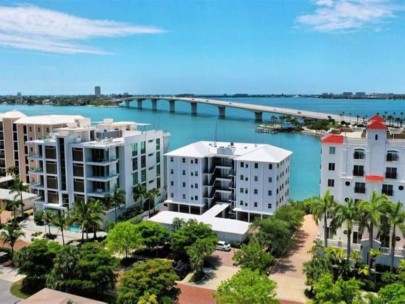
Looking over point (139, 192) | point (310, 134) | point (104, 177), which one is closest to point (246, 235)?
point (139, 192)

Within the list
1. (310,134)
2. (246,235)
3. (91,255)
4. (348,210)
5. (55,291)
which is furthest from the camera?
(310,134)

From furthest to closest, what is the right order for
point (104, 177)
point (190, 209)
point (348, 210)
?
1. point (190, 209)
2. point (104, 177)
3. point (348, 210)

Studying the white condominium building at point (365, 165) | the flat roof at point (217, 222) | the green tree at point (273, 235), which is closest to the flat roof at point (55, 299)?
the green tree at point (273, 235)

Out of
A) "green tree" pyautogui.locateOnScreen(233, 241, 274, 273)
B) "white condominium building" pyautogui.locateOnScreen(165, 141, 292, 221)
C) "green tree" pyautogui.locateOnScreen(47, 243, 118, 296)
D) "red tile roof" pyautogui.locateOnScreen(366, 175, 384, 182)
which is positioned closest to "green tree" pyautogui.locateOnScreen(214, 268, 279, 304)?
"green tree" pyautogui.locateOnScreen(233, 241, 274, 273)

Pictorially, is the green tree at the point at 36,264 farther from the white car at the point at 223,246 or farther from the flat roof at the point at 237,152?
the flat roof at the point at 237,152

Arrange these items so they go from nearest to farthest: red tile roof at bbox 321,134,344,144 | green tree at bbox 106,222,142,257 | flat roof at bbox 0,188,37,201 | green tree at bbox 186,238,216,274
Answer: green tree at bbox 186,238,216,274, green tree at bbox 106,222,142,257, red tile roof at bbox 321,134,344,144, flat roof at bbox 0,188,37,201

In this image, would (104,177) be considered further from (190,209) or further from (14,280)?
(14,280)

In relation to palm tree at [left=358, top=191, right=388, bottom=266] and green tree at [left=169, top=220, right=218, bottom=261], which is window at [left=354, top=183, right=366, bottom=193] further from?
A: green tree at [left=169, top=220, right=218, bottom=261]
